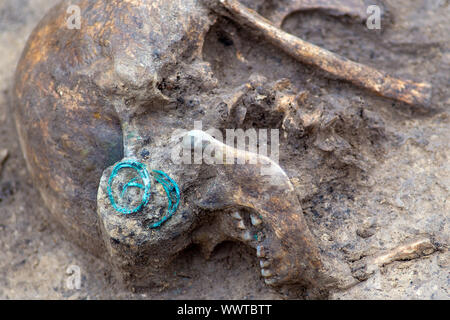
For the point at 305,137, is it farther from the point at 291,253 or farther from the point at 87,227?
the point at 87,227

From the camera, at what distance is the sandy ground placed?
2551 mm

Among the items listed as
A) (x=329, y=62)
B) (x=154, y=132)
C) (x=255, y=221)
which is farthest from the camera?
(x=329, y=62)

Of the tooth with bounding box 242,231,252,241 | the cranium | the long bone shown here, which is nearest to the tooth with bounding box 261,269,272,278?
the cranium

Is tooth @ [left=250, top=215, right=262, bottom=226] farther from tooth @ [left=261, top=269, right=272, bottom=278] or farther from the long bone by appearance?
the long bone

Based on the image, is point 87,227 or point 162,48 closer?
point 162,48

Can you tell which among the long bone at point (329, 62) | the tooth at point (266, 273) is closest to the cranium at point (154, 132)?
the tooth at point (266, 273)

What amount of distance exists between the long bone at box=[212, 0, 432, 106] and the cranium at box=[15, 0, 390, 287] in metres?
0.16

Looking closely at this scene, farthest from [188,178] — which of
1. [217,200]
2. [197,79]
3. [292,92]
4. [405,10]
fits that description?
[405,10]

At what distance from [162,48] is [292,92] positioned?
0.65m

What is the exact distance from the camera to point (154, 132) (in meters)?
2.60

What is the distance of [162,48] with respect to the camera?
2574 mm

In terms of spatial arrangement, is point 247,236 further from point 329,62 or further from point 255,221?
point 329,62

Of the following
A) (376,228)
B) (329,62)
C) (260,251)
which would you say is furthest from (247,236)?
(329,62)

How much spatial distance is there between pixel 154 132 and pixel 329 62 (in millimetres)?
915
